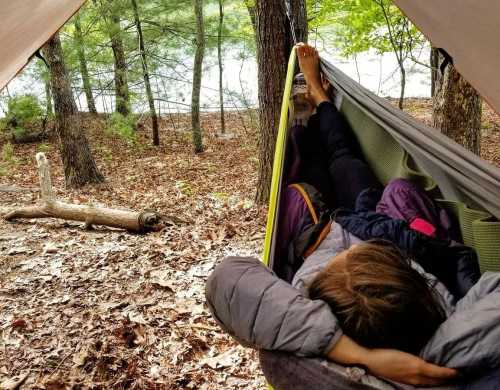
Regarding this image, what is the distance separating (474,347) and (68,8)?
69.0 inches

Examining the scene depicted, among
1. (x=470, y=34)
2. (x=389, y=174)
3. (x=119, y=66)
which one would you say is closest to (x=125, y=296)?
(x=389, y=174)

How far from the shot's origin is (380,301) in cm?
91

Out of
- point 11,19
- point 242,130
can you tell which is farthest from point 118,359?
point 242,130

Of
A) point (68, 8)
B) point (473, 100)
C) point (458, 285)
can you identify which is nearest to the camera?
point (458, 285)

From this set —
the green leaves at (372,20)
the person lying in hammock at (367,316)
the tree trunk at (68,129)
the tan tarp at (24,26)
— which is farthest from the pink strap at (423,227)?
the tree trunk at (68,129)

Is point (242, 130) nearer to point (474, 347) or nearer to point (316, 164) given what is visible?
point (316, 164)

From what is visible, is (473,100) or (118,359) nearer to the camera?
(118,359)

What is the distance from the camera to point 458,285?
1.44 m

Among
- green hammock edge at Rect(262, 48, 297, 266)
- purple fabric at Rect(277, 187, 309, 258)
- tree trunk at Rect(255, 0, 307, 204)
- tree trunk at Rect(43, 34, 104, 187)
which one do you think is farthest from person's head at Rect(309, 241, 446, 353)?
tree trunk at Rect(43, 34, 104, 187)

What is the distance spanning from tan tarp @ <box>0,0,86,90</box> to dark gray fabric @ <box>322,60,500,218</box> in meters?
1.32

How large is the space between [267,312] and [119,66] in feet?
26.2

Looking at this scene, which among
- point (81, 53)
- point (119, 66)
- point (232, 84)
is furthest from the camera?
point (232, 84)

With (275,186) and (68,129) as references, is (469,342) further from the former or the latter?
(68,129)

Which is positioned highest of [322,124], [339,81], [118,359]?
[339,81]
